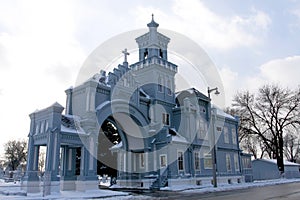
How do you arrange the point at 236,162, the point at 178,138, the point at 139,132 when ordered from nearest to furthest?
the point at 178,138, the point at 139,132, the point at 236,162

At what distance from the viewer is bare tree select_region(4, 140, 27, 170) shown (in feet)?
209

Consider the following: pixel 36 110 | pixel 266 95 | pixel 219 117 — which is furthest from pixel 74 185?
pixel 266 95

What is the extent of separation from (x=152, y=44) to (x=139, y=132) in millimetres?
10166

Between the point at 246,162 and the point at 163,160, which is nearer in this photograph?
the point at 163,160

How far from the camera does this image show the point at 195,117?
98.7ft

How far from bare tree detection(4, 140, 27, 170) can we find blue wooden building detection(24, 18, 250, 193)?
119ft

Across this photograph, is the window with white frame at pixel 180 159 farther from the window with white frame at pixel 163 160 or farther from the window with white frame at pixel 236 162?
the window with white frame at pixel 236 162

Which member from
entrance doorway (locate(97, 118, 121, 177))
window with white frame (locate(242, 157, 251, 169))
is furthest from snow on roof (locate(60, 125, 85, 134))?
window with white frame (locate(242, 157, 251, 169))

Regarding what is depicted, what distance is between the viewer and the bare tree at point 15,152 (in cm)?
6384

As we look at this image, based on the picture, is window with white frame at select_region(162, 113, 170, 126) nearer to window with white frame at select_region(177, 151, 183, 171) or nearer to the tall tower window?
the tall tower window

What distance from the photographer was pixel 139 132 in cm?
2773

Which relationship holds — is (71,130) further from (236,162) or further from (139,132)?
(236,162)

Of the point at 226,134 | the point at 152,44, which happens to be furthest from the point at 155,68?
the point at 226,134

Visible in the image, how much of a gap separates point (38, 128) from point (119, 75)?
27.1 feet
